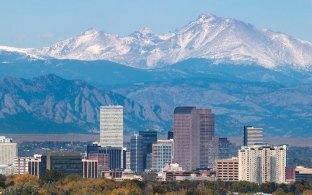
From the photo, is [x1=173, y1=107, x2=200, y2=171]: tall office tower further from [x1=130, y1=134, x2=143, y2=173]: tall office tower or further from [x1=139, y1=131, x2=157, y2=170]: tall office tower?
[x1=130, y1=134, x2=143, y2=173]: tall office tower

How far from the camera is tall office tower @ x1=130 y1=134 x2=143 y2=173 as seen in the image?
179m

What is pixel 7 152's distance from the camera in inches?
6811

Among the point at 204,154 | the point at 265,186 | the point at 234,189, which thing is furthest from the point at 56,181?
the point at 204,154

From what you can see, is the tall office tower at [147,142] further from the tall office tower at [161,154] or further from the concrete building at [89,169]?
the concrete building at [89,169]

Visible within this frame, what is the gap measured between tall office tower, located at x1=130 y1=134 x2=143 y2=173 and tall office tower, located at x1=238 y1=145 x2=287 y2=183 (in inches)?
1373

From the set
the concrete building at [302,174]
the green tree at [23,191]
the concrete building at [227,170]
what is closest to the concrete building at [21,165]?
the concrete building at [227,170]

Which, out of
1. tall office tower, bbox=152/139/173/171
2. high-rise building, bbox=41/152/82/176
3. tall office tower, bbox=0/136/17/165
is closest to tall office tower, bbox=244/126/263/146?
tall office tower, bbox=152/139/173/171

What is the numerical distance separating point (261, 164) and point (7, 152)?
141ft

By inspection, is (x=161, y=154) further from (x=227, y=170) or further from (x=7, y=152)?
(x=227, y=170)

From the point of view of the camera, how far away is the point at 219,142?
19312cm

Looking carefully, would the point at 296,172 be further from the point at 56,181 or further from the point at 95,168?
the point at 56,181

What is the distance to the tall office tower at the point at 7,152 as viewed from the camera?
545 ft

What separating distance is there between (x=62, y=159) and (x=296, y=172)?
21.4m

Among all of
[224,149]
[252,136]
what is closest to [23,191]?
[224,149]
